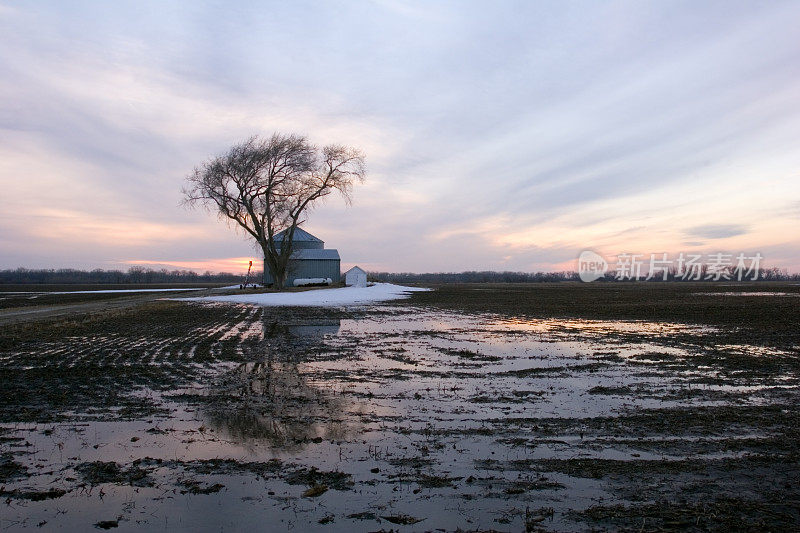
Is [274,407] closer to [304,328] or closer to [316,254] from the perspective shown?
[304,328]

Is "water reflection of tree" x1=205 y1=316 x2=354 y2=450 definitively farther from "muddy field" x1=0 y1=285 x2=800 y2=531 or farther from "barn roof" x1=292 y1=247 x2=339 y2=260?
"barn roof" x1=292 y1=247 x2=339 y2=260

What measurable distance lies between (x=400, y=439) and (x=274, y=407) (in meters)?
2.50

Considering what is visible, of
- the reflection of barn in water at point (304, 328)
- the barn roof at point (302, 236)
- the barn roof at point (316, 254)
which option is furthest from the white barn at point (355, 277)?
the reflection of barn in water at point (304, 328)

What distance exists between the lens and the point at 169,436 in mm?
6543

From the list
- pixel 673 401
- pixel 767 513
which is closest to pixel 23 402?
pixel 767 513

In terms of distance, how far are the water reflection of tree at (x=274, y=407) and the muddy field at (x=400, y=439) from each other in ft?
0.15

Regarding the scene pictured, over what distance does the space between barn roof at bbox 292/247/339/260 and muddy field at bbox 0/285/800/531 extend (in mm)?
52632

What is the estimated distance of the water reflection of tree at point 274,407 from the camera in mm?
6550

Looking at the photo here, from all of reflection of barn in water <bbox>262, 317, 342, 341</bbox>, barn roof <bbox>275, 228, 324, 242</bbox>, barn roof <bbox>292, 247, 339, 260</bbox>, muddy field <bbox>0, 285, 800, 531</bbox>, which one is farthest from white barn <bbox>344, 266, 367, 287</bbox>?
muddy field <bbox>0, 285, 800, 531</bbox>

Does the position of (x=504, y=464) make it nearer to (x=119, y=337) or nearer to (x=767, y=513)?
(x=767, y=513)

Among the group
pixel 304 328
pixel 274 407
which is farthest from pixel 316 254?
pixel 274 407

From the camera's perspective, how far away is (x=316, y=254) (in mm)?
67688

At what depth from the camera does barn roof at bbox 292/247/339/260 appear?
6612 cm

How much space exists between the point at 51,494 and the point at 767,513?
21.2ft
